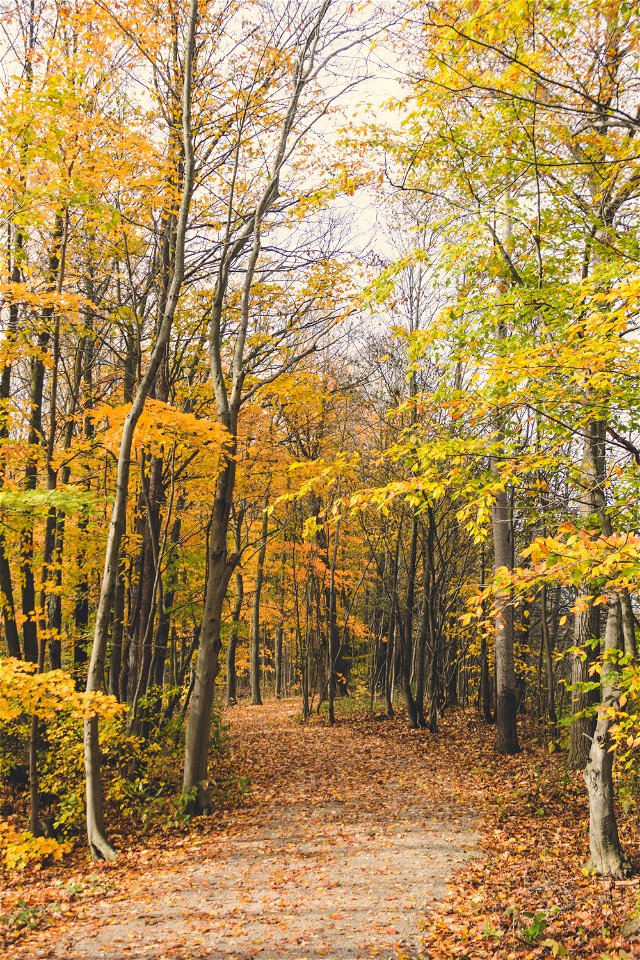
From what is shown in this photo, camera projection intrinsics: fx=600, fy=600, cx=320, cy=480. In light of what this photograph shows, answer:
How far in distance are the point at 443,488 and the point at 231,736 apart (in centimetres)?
1141

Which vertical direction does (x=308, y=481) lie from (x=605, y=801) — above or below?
above

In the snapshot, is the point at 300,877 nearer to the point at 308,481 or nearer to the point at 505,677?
the point at 308,481

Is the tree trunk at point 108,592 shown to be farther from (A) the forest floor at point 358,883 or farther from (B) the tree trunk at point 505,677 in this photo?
(B) the tree trunk at point 505,677

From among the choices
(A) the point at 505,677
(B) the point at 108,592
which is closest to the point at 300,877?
(B) the point at 108,592

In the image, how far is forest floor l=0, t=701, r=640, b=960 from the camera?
4664mm

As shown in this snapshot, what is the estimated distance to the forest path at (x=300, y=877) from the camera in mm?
4832

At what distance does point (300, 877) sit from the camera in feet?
20.6

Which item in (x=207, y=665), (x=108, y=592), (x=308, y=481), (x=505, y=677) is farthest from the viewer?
(x=505, y=677)

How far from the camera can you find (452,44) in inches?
199

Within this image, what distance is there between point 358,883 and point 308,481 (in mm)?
4123

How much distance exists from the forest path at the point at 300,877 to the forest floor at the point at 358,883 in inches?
0.9

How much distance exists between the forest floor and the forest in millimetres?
44

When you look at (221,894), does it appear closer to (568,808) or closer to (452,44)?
(568,808)

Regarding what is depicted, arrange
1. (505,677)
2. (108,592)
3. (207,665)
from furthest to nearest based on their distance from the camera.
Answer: (505,677) → (207,665) → (108,592)
